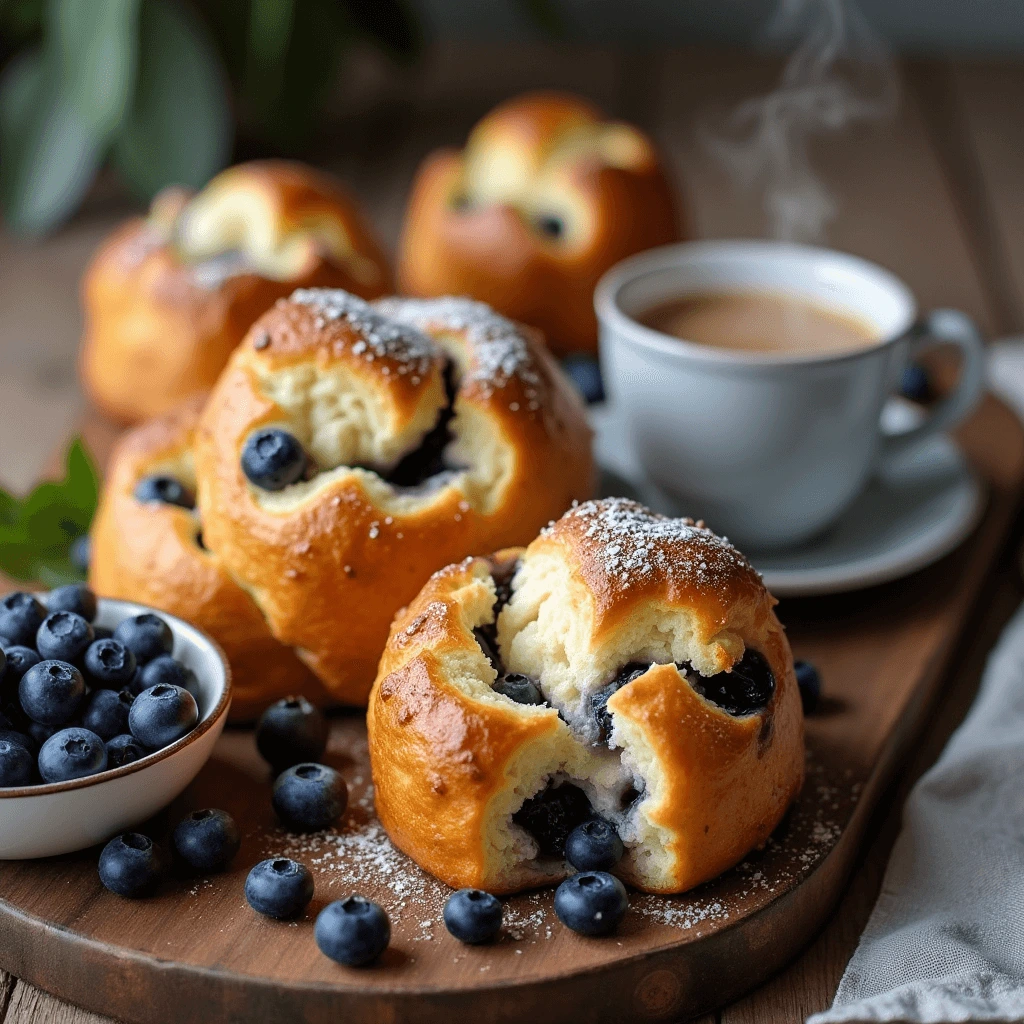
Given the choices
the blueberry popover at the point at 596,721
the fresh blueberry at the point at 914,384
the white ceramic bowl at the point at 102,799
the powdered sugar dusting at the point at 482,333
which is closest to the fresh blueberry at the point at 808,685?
the blueberry popover at the point at 596,721

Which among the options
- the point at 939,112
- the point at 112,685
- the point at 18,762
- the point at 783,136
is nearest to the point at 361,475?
the point at 112,685

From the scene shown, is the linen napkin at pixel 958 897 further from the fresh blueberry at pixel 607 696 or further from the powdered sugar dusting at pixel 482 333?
the powdered sugar dusting at pixel 482 333

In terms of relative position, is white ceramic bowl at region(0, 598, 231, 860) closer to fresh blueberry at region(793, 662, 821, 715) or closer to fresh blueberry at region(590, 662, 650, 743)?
fresh blueberry at region(590, 662, 650, 743)

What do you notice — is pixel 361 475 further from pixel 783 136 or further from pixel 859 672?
pixel 783 136

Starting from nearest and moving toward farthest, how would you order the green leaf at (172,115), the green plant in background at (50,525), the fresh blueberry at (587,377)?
the green plant in background at (50,525), the fresh blueberry at (587,377), the green leaf at (172,115)

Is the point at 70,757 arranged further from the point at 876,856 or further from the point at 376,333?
the point at 876,856

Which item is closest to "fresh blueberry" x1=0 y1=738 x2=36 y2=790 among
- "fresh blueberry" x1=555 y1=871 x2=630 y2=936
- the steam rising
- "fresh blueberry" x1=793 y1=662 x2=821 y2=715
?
"fresh blueberry" x1=555 y1=871 x2=630 y2=936
